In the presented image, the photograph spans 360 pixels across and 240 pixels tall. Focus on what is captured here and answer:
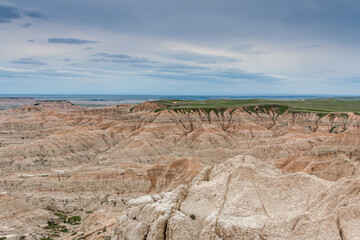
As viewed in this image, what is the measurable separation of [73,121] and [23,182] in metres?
96.3

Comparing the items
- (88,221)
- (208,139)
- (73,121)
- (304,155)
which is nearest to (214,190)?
(88,221)

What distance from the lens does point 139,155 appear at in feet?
255

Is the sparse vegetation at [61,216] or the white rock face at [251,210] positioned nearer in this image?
the white rock face at [251,210]

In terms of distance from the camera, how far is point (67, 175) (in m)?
59.5

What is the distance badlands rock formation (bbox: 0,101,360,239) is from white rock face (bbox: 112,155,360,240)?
98.0 inches

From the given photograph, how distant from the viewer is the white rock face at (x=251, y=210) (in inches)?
637

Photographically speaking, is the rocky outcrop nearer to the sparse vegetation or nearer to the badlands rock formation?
the badlands rock formation

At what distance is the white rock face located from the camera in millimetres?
16188

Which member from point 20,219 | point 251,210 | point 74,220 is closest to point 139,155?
point 74,220

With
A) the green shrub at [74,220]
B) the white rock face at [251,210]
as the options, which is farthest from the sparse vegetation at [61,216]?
the white rock face at [251,210]

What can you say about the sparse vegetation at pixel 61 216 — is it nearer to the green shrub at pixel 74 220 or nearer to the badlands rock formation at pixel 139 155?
the green shrub at pixel 74 220

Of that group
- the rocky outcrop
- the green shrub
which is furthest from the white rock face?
the green shrub

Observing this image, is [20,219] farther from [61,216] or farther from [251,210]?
[251,210]

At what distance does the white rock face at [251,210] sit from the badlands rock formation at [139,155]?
8.17 feet
